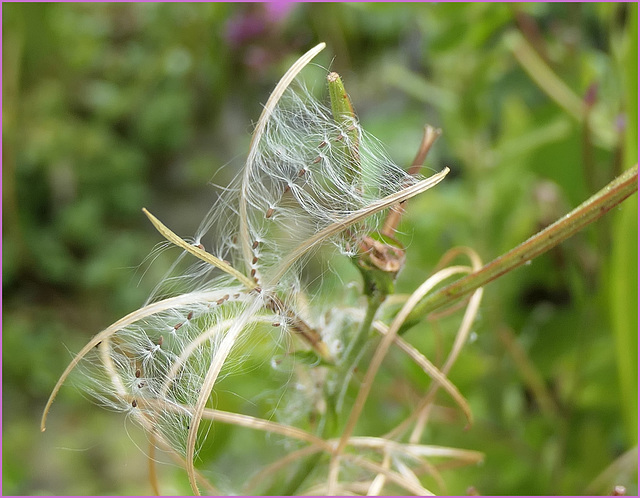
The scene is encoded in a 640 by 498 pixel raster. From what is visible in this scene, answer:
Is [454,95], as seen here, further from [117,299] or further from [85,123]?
[85,123]

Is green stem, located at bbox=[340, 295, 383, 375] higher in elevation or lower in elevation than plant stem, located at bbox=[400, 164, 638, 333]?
lower

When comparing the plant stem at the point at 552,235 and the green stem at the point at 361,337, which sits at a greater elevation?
the plant stem at the point at 552,235

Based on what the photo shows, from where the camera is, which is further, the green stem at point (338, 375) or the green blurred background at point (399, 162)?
the green blurred background at point (399, 162)

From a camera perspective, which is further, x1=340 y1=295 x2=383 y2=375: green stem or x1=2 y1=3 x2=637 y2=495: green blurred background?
x1=2 y1=3 x2=637 y2=495: green blurred background

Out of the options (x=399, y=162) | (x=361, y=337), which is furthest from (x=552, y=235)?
(x=399, y=162)

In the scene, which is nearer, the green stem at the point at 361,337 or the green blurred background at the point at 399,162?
the green stem at the point at 361,337

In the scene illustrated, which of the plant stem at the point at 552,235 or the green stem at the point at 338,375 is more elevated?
the plant stem at the point at 552,235
